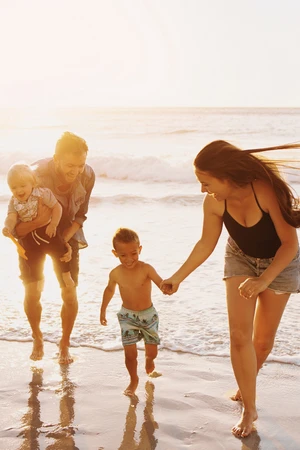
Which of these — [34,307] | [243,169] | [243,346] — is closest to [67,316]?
[34,307]

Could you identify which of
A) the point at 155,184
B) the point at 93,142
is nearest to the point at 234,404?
the point at 155,184

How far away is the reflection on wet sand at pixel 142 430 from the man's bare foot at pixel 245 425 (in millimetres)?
471

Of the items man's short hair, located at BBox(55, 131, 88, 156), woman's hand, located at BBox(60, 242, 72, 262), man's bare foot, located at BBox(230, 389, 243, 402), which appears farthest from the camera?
woman's hand, located at BBox(60, 242, 72, 262)

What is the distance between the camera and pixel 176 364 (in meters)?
4.62

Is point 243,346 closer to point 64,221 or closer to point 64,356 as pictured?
point 64,356

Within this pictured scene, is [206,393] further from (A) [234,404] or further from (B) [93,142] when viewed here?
(B) [93,142]

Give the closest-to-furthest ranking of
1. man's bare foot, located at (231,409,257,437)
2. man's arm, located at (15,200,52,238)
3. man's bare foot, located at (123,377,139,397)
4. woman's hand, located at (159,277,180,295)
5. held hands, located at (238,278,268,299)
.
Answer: held hands, located at (238,278,268,299), man's bare foot, located at (231,409,257,437), woman's hand, located at (159,277,180,295), man's bare foot, located at (123,377,139,397), man's arm, located at (15,200,52,238)

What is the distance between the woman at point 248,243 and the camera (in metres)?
3.33

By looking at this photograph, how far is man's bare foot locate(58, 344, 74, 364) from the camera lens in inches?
183

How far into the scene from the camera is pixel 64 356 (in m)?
4.67

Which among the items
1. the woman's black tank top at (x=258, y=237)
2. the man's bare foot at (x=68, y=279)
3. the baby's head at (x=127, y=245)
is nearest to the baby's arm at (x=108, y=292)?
the baby's head at (x=127, y=245)

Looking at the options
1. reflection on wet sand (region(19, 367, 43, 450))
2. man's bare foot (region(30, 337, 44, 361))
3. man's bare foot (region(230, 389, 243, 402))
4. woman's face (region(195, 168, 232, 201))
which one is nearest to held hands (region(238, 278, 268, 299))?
woman's face (region(195, 168, 232, 201))

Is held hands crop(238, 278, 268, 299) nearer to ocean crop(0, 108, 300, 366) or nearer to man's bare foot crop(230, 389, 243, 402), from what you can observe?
ocean crop(0, 108, 300, 366)

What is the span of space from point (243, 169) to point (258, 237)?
41 cm
